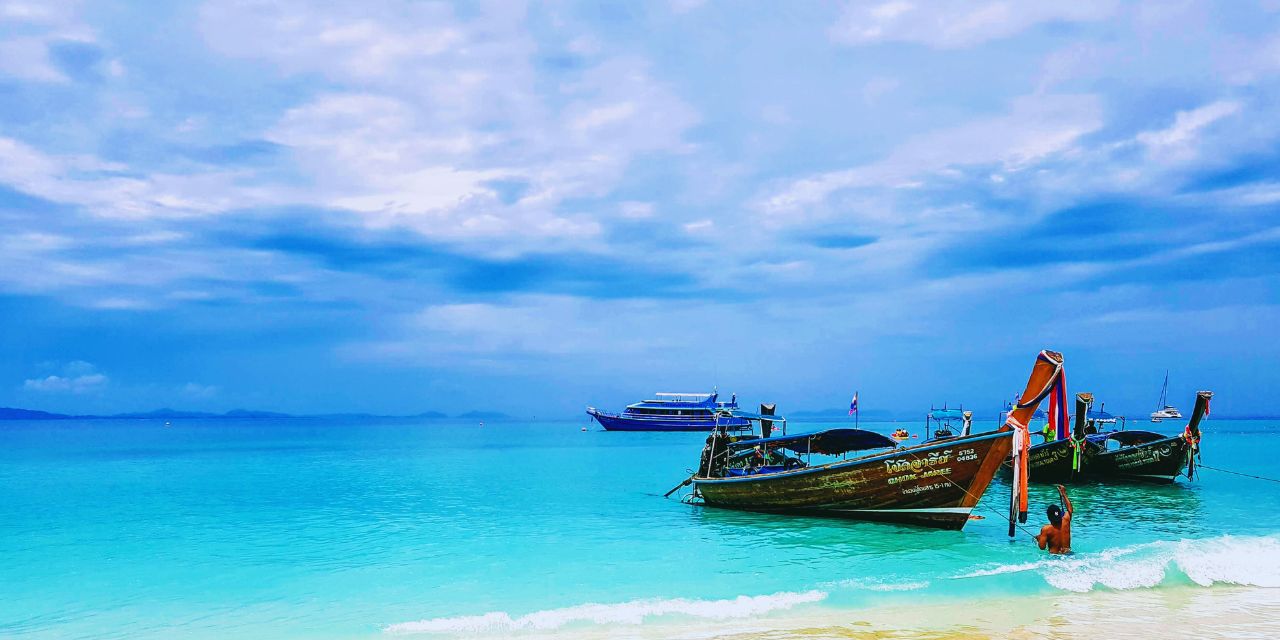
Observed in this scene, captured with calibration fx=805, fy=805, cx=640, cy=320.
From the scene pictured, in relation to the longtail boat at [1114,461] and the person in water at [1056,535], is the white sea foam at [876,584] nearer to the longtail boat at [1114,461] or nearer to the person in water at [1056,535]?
the person in water at [1056,535]

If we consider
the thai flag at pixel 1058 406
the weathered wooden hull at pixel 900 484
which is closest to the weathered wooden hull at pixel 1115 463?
the weathered wooden hull at pixel 900 484

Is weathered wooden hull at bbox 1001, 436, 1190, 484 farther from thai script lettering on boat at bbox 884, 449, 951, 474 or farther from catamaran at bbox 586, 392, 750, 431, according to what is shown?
catamaran at bbox 586, 392, 750, 431

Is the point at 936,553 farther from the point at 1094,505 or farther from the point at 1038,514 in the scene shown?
the point at 1094,505

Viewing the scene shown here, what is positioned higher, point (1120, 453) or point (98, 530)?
point (1120, 453)

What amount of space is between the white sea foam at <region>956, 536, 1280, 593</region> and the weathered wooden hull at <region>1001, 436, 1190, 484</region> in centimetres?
1285

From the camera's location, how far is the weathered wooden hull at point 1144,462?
30.0m

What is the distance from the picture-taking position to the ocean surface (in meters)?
12.4

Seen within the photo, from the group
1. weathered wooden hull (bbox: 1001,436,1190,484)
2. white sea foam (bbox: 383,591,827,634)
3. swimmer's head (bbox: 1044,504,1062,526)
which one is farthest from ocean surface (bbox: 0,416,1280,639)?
Answer: weathered wooden hull (bbox: 1001,436,1190,484)

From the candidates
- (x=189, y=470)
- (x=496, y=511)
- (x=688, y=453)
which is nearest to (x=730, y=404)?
(x=688, y=453)

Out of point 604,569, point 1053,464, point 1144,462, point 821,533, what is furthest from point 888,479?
point 1144,462

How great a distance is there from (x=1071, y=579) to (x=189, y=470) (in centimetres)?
4775

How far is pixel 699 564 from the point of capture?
A: 54.1 feet

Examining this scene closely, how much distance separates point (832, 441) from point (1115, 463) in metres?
14.4

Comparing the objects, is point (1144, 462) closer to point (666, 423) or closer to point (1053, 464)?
point (1053, 464)
